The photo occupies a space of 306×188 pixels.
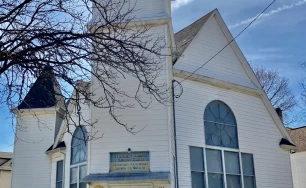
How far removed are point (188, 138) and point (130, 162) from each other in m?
2.44

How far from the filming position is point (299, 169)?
22922 mm

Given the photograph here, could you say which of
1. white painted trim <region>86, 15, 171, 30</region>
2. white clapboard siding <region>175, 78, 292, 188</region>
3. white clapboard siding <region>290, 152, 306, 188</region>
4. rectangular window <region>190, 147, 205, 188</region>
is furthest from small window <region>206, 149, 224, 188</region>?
white clapboard siding <region>290, 152, 306, 188</region>

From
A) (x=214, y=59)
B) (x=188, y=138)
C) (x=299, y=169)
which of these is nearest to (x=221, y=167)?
(x=188, y=138)

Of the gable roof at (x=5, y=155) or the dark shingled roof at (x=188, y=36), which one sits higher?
the dark shingled roof at (x=188, y=36)

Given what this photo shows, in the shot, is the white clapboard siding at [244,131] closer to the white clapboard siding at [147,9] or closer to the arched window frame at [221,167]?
the arched window frame at [221,167]

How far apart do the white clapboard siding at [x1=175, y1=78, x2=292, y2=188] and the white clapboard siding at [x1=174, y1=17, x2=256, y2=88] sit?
61 centimetres

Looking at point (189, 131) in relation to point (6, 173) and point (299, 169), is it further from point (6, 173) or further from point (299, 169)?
point (6, 173)

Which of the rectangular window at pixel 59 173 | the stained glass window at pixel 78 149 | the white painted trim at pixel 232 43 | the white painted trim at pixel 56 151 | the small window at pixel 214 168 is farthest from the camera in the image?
the rectangular window at pixel 59 173

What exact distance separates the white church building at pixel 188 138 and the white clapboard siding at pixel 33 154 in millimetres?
54

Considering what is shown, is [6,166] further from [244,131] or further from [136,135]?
[136,135]

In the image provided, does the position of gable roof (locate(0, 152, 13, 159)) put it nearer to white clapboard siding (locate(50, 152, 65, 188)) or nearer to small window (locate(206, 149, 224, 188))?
white clapboard siding (locate(50, 152, 65, 188))

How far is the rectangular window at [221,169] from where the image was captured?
12.6 metres

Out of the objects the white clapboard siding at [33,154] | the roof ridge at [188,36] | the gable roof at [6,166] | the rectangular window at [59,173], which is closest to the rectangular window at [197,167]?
the roof ridge at [188,36]

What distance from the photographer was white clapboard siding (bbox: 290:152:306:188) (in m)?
22.5
